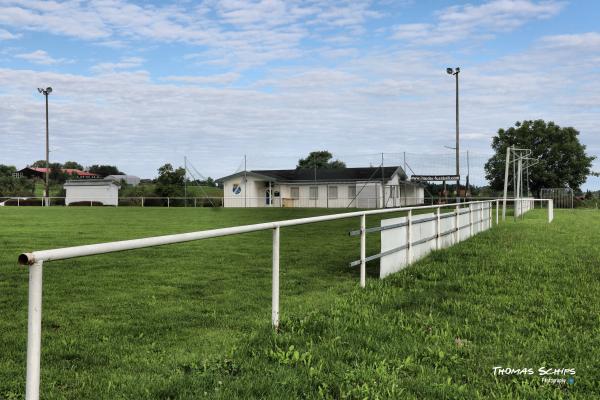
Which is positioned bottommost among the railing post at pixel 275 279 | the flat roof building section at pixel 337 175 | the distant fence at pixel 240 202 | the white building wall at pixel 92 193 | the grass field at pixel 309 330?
the grass field at pixel 309 330

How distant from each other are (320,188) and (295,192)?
7.71 ft

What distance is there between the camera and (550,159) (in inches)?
2280

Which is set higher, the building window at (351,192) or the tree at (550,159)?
the tree at (550,159)

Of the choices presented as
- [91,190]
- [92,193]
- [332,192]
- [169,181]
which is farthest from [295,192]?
[91,190]

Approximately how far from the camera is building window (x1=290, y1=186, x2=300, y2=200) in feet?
151

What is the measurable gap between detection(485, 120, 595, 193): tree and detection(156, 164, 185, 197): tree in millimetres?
33296

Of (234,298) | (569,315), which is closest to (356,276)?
(234,298)

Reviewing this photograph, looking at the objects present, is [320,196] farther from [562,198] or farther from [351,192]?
[562,198]

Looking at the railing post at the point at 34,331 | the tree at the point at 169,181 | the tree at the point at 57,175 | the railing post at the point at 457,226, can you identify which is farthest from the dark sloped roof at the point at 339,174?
the tree at the point at 57,175

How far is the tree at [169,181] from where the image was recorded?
44031mm

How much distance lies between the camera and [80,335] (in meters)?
4.77

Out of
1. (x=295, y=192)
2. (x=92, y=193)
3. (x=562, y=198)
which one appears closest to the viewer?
(x=562, y=198)

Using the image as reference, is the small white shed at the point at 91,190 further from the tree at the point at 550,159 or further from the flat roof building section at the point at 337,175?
the tree at the point at 550,159

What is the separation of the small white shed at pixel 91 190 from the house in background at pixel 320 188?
1289cm
